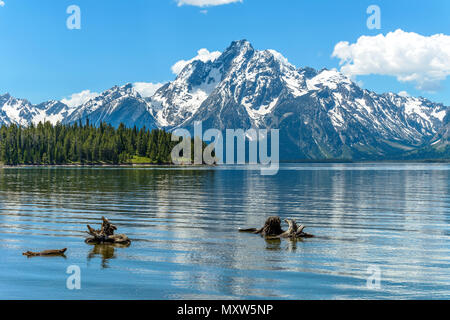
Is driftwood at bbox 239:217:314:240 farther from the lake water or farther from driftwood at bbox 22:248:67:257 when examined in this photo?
driftwood at bbox 22:248:67:257

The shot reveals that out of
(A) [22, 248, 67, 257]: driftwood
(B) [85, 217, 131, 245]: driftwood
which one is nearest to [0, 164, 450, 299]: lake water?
(A) [22, 248, 67, 257]: driftwood

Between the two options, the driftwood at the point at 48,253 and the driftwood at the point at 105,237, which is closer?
the driftwood at the point at 48,253

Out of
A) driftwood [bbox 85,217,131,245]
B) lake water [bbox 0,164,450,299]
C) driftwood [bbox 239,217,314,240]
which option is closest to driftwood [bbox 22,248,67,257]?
lake water [bbox 0,164,450,299]

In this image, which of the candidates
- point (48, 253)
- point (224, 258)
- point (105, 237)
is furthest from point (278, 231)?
point (48, 253)

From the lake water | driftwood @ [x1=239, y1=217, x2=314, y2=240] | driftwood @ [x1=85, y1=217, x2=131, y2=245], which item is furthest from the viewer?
driftwood @ [x1=239, y1=217, x2=314, y2=240]

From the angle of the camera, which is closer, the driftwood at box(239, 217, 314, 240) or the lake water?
the lake water

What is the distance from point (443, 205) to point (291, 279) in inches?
1930

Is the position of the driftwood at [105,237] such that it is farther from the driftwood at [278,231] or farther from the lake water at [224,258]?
the driftwood at [278,231]

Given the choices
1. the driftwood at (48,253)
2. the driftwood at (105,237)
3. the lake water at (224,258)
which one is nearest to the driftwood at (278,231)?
the lake water at (224,258)

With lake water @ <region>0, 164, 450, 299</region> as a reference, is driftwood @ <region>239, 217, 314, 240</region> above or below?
above

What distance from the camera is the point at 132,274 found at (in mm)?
24062

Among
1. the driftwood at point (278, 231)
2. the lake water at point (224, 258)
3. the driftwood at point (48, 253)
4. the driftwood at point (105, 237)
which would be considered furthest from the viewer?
the driftwood at point (278, 231)

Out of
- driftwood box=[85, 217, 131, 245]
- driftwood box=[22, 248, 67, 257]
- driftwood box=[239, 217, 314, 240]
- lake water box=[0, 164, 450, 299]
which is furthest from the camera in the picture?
driftwood box=[239, 217, 314, 240]

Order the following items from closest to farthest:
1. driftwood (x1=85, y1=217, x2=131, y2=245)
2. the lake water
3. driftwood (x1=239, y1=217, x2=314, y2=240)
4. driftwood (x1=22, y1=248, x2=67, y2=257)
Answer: the lake water
driftwood (x1=22, y1=248, x2=67, y2=257)
driftwood (x1=85, y1=217, x2=131, y2=245)
driftwood (x1=239, y1=217, x2=314, y2=240)
